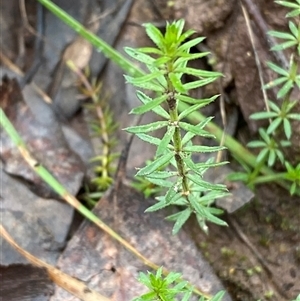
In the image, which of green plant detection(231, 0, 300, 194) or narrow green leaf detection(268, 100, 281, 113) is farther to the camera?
narrow green leaf detection(268, 100, 281, 113)

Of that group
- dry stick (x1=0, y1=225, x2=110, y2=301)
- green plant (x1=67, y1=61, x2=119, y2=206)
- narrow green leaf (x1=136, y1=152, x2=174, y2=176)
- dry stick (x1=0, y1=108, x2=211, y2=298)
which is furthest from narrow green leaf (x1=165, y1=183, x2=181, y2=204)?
green plant (x1=67, y1=61, x2=119, y2=206)

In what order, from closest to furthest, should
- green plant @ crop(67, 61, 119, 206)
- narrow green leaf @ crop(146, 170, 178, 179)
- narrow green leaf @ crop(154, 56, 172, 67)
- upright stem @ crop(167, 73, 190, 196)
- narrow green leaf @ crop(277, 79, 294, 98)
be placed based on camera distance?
narrow green leaf @ crop(154, 56, 172, 67) → upright stem @ crop(167, 73, 190, 196) → narrow green leaf @ crop(146, 170, 178, 179) → narrow green leaf @ crop(277, 79, 294, 98) → green plant @ crop(67, 61, 119, 206)

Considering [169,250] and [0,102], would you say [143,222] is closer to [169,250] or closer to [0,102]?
[169,250]

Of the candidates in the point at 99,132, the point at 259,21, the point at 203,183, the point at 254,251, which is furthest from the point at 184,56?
the point at 99,132

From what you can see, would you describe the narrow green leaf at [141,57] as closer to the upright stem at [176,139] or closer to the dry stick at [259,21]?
the upright stem at [176,139]

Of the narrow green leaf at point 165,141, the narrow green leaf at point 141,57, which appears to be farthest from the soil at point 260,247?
the narrow green leaf at point 141,57

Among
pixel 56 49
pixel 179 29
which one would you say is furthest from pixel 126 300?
pixel 56 49

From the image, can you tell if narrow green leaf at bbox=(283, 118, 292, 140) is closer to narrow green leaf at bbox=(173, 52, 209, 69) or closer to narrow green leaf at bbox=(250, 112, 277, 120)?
narrow green leaf at bbox=(250, 112, 277, 120)
